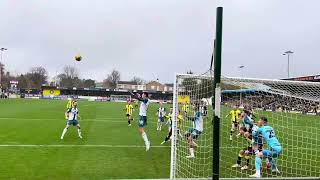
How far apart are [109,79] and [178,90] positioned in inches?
5659

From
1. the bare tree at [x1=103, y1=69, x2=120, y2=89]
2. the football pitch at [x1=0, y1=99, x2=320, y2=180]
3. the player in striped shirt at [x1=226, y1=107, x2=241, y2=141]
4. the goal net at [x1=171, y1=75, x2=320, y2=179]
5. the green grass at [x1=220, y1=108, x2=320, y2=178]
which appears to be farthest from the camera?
the bare tree at [x1=103, y1=69, x2=120, y2=89]

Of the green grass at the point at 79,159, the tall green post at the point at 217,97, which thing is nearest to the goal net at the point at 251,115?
the green grass at the point at 79,159

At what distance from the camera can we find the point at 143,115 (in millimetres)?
18141

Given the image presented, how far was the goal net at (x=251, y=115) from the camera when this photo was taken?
1237cm

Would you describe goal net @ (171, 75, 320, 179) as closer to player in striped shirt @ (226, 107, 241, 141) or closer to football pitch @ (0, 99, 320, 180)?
football pitch @ (0, 99, 320, 180)

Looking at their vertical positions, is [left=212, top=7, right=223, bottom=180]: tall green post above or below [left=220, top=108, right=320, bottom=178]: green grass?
above

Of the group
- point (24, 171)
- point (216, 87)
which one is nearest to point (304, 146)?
point (24, 171)

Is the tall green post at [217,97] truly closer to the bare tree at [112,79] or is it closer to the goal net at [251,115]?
the goal net at [251,115]

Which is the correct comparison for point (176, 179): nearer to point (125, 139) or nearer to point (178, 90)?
point (178, 90)

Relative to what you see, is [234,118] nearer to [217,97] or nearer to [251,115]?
[251,115]

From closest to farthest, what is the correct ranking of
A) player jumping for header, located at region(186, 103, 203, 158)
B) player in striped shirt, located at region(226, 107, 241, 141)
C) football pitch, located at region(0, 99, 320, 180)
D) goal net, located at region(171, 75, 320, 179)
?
goal net, located at region(171, 75, 320, 179) < football pitch, located at region(0, 99, 320, 180) < player jumping for header, located at region(186, 103, 203, 158) < player in striped shirt, located at region(226, 107, 241, 141)

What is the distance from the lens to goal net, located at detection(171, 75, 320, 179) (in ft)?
40.6

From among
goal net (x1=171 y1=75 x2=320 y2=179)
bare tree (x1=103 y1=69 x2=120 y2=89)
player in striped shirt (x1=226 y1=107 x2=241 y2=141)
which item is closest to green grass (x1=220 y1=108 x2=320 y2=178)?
goal net (x1=171 y1=75 x2=320 y2=179)

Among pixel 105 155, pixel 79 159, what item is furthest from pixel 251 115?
pixel 79 159
